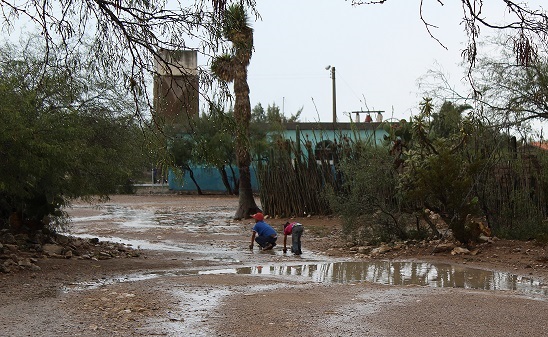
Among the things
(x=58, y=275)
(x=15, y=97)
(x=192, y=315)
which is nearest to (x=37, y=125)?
(x=15, y=97)

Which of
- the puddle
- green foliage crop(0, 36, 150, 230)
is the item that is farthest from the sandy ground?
the puddle

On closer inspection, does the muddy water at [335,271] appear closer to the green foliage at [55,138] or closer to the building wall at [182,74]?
the green foliage at [55,138]

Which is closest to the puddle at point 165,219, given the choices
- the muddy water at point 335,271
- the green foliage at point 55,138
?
the muddy water at point 335,271

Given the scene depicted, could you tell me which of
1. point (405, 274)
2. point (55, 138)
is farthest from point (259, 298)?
point (55, 138)

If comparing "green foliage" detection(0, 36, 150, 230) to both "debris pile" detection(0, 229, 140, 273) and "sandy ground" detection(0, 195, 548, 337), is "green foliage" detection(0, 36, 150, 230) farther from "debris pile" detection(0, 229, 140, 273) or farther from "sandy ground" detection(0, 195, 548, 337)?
"sandy ground" detection(0, 195, 548, 337)

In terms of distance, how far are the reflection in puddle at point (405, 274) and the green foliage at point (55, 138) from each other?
3254mm

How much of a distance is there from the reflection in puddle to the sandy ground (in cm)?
7

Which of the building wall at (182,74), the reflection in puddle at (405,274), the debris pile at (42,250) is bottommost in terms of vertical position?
the reflection in puddle at (405,274)

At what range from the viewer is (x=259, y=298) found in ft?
33.2

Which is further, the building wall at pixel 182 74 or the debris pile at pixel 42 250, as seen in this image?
the debris pile at pixel 42 250

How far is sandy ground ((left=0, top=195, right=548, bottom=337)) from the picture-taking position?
27.3ft

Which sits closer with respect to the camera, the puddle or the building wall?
the building wall

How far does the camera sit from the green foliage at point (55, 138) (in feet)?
41.9

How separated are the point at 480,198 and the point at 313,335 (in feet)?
32.6
